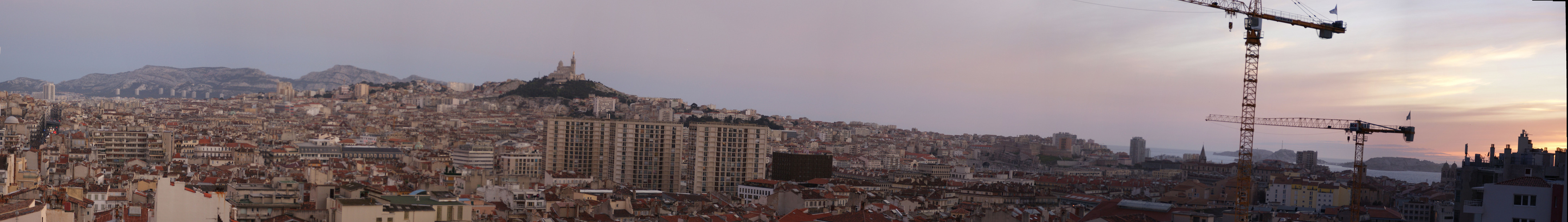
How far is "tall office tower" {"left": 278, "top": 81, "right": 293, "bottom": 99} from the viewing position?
74750mm

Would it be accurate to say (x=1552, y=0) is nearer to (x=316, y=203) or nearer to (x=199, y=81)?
(x=316, y=203)

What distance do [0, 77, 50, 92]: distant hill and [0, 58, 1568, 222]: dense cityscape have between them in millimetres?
323

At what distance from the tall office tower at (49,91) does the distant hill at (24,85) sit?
1.05 ft

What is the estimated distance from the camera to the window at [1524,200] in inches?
308

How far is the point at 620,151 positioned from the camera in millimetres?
38625

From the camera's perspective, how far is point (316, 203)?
11336 millimetres

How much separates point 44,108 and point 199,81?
106 ft

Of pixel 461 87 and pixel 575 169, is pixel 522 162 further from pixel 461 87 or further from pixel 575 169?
pixel 461 87

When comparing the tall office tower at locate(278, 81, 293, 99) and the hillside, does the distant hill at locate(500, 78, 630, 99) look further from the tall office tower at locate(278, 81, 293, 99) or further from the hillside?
the hillside

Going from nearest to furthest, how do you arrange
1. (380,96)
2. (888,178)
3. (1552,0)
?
1. (1552,0)
2. (888,178)
3. (380,96)

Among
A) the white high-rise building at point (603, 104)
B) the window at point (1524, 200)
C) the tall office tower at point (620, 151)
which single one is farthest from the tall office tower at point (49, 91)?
the window at point (1524, 200)

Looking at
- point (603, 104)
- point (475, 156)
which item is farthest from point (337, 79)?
point (475, 156)

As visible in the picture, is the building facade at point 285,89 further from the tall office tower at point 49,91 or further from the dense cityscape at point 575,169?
the tall office tower at point 49,91

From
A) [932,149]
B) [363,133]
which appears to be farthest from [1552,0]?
[932,149]
